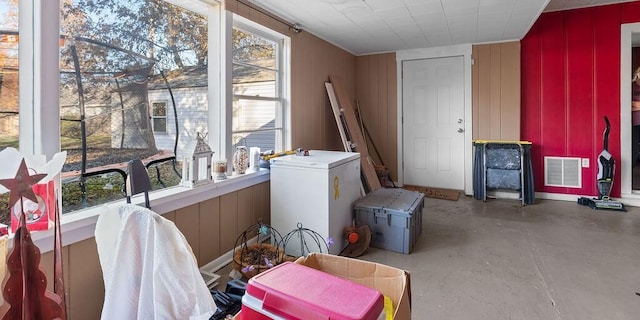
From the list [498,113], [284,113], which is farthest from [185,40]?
[498,113]

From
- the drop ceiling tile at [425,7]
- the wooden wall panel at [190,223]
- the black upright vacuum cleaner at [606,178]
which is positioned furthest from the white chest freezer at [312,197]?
the black upright vacuum cleaner at [606,178]

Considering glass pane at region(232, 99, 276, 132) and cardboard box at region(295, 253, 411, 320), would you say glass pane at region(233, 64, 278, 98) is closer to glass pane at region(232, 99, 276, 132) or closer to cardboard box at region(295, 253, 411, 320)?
glass pane at region(232, 99, 276, 132)

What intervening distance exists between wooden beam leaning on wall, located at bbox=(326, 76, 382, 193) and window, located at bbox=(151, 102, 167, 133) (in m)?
2.29

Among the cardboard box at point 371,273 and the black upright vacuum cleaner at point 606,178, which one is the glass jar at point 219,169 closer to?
the cardboard box at point 371,273

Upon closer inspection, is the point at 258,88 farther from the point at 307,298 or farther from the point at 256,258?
the point at 307,298

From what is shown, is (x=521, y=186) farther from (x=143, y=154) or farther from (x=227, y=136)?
(x=143, y=154)

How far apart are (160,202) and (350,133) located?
2760 mm

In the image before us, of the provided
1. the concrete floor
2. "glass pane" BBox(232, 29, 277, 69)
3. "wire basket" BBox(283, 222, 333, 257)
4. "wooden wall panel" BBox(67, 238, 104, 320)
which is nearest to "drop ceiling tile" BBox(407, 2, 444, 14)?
"glass pane" BBox(232, 29, 277, 69)

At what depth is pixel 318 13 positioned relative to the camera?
3.39 metres

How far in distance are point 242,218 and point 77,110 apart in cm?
147

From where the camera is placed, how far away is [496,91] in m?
4.74

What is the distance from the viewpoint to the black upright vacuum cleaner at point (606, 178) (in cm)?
407

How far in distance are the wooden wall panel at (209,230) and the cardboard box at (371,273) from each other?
142 cm

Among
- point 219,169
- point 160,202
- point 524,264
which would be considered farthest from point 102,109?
point 524,264
